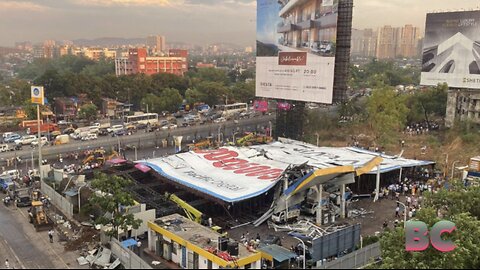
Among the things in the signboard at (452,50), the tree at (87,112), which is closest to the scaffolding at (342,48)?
the signboard at (452,50)

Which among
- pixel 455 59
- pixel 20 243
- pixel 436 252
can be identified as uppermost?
pixel 455 59

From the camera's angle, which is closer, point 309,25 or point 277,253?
point 277,253

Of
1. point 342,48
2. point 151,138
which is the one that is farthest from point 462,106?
point 151,138

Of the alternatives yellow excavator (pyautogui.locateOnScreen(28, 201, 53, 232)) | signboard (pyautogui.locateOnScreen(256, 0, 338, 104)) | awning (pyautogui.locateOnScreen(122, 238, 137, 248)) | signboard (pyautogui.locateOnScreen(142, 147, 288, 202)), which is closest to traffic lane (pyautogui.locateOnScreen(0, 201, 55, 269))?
yellow excavator (pyautogui.locateOnScreen(28, 201, 53, 232))

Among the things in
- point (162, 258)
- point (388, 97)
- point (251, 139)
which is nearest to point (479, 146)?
point (388, 97)

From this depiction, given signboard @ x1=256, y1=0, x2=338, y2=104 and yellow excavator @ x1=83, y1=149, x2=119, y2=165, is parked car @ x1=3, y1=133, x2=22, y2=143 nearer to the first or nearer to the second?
yellow excavator @ x1=83, y1=149, x2=119, y2=165

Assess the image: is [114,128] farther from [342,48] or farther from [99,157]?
[342,48]
